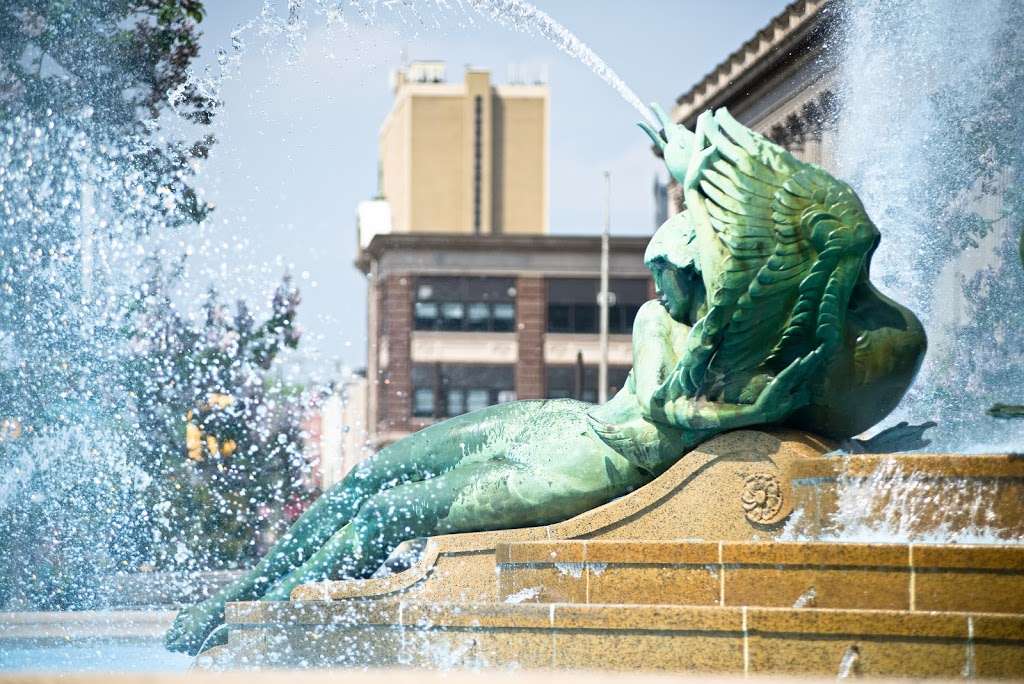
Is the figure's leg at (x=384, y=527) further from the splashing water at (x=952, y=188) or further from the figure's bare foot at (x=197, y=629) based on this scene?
the splashing water at (x=952, y=188)

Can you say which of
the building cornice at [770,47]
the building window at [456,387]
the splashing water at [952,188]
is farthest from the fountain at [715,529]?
the building window at [456,387]

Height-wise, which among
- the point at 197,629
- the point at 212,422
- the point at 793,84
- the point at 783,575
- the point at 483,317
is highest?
the point at 793,84

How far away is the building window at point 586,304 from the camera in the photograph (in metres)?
79.4

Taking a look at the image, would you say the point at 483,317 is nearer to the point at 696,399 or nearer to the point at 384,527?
the point at 384,527

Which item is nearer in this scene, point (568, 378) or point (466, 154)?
point (568, 378)

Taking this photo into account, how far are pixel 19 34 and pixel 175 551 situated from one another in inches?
209

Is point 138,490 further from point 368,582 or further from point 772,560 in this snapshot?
point 772,560

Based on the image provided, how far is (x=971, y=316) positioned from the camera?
56.3 ft

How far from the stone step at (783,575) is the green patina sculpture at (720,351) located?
0.89 m

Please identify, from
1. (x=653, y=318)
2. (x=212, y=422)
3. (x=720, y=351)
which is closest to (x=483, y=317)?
(x=212, y=422)

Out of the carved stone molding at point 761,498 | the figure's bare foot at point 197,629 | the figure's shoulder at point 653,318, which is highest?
the figure's shoulder at point 653,318

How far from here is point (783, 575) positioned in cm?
967

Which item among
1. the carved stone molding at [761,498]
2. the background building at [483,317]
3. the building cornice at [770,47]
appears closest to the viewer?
the carved stone molding at [761,498]

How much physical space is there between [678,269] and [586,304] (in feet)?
229
